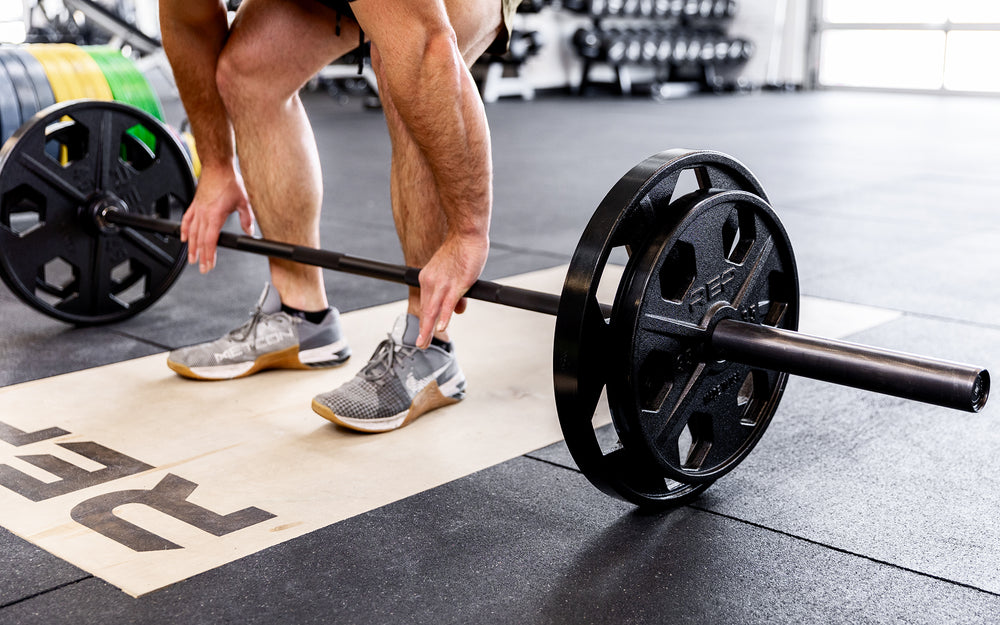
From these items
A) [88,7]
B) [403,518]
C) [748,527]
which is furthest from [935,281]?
[88,7]

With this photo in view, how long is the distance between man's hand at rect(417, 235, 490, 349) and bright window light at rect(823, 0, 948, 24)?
350 inches

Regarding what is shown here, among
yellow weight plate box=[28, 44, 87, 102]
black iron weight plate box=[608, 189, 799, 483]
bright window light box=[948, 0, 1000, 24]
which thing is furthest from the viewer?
bright window light box=[948, 0, 1000, 24]

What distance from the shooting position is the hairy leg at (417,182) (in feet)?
4.86

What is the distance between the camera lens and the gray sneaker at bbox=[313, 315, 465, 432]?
148 centimetres

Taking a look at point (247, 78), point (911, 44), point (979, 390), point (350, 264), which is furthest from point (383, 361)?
point (911, 44)

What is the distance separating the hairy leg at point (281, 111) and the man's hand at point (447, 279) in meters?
0.47

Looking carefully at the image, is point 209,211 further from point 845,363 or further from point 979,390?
point 979,390

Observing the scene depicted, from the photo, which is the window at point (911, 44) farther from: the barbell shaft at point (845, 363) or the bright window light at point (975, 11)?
the barbell shaft at point (845, 363)

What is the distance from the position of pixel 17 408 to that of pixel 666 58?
8.16m

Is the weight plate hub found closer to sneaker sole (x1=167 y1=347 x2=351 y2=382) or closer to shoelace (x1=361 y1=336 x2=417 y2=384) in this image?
sneaker sole (x1=167 y1=347 x2=351 y2=382)

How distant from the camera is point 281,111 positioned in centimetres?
168

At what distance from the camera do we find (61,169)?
1915mm

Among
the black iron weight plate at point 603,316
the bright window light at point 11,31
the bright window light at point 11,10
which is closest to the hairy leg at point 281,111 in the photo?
the black iron weight plate at point 603,316

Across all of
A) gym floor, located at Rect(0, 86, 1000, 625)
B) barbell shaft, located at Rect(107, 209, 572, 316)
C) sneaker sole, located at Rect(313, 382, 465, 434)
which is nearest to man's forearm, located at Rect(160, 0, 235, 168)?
barbell shaft, located at Rect(107, 209, 572, 316)
